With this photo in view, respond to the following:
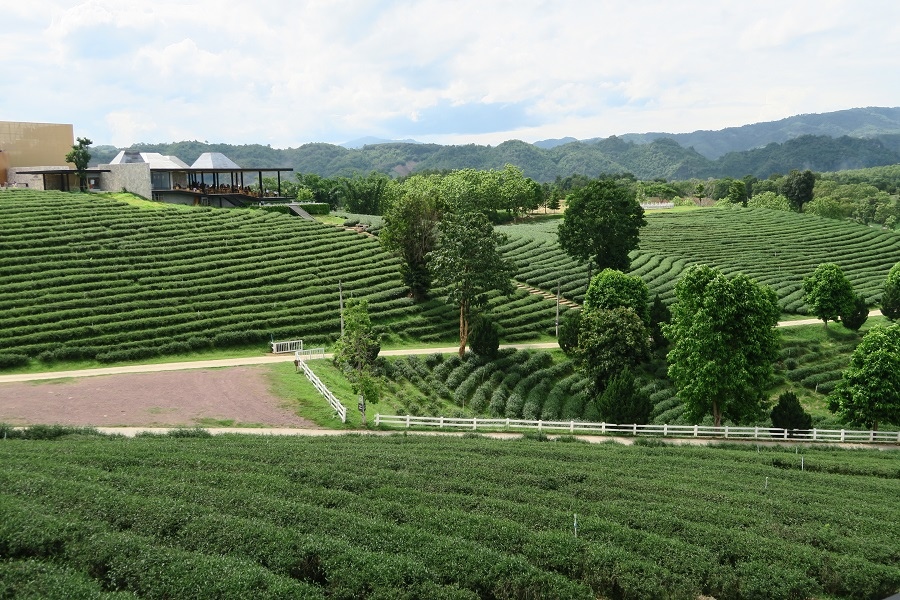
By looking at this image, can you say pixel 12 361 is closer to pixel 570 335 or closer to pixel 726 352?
pixel 570 335

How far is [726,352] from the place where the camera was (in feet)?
110

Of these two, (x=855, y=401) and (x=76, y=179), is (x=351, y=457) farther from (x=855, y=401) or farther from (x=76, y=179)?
(x=76, y=179)

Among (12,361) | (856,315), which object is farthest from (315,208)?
(856,315)

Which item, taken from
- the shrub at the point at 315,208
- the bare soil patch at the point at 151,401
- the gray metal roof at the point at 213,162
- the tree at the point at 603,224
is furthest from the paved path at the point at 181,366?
the gray metal roof at the point at 213,162

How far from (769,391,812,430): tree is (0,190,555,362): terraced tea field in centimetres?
1945

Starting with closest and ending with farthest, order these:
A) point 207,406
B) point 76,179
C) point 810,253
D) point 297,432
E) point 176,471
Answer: point 176,471
point 297,432
point 207,406
point 810,253
point 76,179

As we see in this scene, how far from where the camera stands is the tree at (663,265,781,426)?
3309 cm

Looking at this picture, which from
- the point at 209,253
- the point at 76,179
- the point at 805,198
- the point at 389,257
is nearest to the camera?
the point at 209,253

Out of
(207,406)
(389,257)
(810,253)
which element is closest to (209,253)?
(389,257)

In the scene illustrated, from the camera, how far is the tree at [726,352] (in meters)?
33.1

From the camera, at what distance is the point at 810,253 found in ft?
246

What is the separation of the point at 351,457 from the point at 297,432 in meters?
7.74

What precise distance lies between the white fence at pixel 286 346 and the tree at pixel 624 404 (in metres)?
19.5

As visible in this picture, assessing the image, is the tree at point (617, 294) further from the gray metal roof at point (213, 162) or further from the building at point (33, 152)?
the building at point (33, 152)
